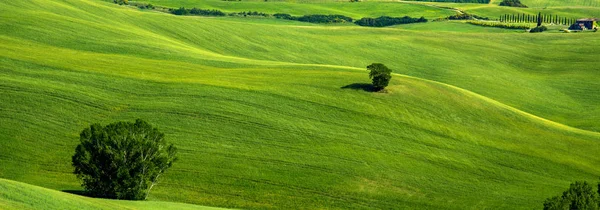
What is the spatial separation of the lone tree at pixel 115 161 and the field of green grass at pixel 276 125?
1.99 meters

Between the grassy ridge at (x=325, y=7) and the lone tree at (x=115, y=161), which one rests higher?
the lone tree at (x=115, y=161)

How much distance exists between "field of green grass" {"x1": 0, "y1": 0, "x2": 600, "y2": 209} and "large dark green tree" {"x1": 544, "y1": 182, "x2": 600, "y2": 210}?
728 cm

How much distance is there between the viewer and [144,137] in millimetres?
49469

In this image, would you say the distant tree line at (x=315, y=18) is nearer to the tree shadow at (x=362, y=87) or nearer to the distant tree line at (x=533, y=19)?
the distant tree line at (x=533, y=19)

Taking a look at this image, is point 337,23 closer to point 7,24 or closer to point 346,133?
point 7,24

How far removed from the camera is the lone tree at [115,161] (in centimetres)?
4816

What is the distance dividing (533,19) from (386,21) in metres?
29.4

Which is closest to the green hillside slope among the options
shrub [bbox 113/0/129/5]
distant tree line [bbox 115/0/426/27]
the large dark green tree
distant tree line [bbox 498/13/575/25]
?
the large dark green tree

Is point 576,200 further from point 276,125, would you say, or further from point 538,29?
point 538,29

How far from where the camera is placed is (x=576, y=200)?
4784cm

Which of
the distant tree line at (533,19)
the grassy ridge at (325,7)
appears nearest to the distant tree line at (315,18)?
the grassy ridge at (325,7)

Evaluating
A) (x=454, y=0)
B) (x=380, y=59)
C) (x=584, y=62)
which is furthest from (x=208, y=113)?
(x=454, y=0)

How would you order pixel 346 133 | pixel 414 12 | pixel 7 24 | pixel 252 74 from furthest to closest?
Result: pixel 414 12 < pixel 7 24 < pixel 252 74 < pixel 346 133

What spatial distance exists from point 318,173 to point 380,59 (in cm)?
5438
